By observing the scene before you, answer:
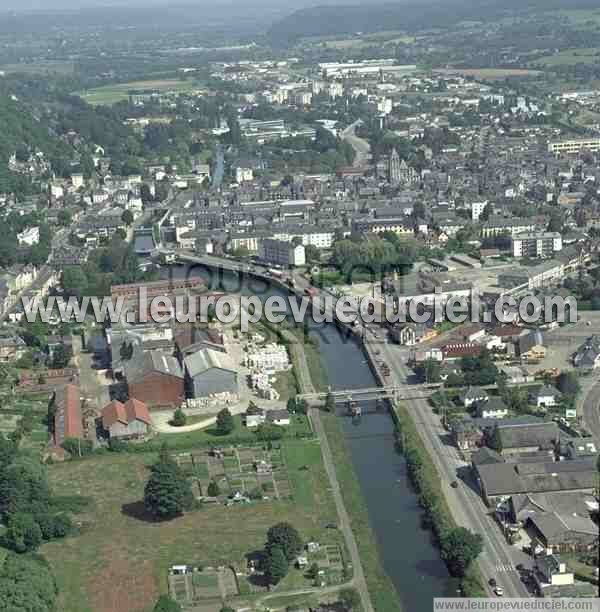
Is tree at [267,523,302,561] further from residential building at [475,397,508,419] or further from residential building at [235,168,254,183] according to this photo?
residential building at [235,168,254,183]

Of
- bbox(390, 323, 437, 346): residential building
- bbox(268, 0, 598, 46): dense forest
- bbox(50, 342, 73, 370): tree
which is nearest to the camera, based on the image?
bbox(50, 342, 73, 370): tree

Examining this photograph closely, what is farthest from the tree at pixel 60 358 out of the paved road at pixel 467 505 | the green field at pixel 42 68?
the green field at pixel 42 68

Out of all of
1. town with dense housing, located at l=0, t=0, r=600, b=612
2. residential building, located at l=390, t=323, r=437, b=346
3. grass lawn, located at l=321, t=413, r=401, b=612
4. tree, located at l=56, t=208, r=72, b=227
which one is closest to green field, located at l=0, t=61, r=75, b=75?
town with dense housing, located at l=0, t=0, r=600, b=612

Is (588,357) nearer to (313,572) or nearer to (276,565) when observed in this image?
(313,572)

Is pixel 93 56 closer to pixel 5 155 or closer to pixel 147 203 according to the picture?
pixel 5 155

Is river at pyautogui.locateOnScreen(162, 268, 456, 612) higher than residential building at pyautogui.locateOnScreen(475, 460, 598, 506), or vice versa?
residential building at pyautogui.locateOnScreen(475, 460, 598, 506)

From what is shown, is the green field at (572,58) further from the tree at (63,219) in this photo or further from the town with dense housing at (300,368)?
the tree at (63,219)
